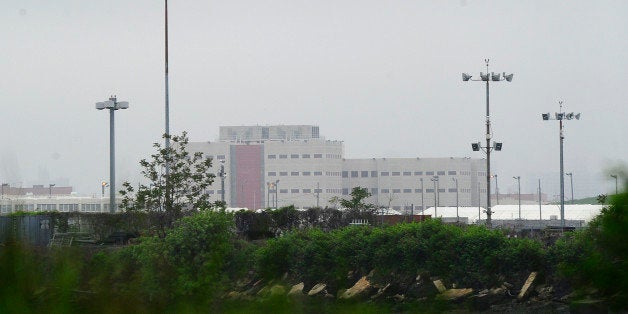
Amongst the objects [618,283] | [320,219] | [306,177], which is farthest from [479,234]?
[306,177]

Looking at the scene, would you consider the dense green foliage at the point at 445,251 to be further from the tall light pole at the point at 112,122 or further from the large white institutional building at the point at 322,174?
the large white institutional building at the point at 322,174

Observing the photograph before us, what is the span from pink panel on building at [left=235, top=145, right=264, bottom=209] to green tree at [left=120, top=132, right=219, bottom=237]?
5798 inches

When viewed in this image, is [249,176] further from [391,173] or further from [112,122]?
[112,122]

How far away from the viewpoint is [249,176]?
7343 inches

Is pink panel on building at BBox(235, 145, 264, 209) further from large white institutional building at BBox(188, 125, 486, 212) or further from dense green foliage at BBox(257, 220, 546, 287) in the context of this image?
dense green foliage at BBox(257, 220, 546, 287)

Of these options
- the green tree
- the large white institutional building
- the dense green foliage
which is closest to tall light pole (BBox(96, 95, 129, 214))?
the green tree

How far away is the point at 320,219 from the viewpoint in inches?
1831

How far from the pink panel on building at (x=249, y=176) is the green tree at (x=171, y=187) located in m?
147

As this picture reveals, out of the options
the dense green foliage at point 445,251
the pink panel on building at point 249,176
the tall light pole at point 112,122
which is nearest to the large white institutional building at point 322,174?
the pink panel on building at point 249,176

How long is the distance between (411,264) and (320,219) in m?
19.9

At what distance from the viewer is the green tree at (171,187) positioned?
36.6m

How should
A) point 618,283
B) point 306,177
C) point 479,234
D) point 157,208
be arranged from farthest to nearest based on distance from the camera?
point 306,177 → point 157,208 → point 479,234 → point 618,283

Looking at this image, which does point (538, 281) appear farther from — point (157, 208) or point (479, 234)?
point (157, 208)

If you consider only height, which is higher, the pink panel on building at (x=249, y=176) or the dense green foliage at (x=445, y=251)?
the pink panel on building at (x=249, y=176)
